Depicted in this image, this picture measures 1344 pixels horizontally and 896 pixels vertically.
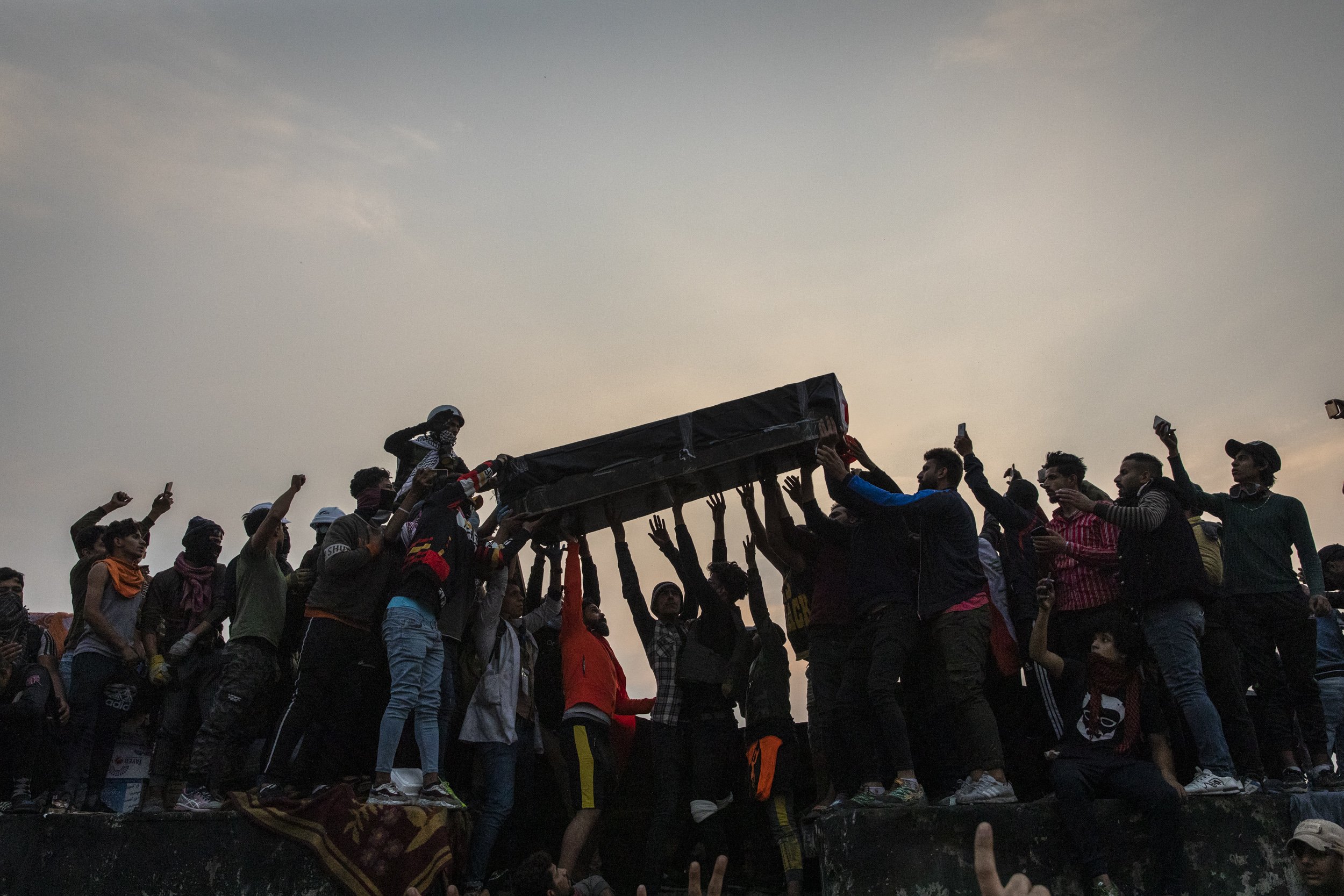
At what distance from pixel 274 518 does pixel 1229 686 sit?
6301 mm

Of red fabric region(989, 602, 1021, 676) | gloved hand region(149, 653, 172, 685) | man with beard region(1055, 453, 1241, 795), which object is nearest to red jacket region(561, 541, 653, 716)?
red fabric region(989, 602, 1021, 676)

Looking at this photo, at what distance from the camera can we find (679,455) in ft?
24.0

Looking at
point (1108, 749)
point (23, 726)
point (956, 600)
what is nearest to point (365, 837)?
point (23, 726)

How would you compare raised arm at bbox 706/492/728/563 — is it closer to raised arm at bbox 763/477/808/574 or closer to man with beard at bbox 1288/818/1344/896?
raised arm at bbox 763/477/808/574

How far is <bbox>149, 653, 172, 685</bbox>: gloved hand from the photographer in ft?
22.6

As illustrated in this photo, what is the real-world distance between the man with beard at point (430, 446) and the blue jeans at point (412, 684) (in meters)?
1.30

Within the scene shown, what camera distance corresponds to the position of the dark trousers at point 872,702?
593cm

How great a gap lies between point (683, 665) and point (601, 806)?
3.60ft

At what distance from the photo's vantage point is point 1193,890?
5.43 m

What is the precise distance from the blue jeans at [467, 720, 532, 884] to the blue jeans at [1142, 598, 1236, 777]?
4.19 m

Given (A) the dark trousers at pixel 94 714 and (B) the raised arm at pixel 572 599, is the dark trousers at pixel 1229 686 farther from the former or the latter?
(A) the dark trousers at pixel 94 714

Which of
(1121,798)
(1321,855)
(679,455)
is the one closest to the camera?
(1321,855)

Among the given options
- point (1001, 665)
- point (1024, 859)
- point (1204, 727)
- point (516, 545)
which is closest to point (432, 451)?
point (516, 545)

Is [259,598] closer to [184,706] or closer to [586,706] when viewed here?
A: [184,706]
